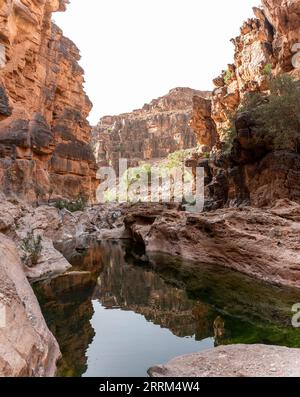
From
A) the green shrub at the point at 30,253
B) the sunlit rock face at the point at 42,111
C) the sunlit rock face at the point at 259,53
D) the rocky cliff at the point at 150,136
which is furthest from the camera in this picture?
the rocky cliff at the point at 150,136

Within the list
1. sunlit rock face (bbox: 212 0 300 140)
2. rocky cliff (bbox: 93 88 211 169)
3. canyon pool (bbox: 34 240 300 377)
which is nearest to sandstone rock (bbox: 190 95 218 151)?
sunlit rock face (bbox: 212 0 300 140)

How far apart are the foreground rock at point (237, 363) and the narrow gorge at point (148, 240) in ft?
0.11

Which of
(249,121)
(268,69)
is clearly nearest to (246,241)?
(249,121)

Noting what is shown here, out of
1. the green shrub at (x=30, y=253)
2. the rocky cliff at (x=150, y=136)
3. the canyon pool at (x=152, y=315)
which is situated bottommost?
the canyon pool at (x=152, y=315)

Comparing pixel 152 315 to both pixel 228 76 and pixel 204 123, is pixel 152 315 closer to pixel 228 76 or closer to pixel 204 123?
pixel 228 76

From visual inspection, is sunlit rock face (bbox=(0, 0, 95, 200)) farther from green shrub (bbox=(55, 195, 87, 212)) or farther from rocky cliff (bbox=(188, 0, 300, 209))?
rocky cliff (bbox=(188, 0, 300, 209))

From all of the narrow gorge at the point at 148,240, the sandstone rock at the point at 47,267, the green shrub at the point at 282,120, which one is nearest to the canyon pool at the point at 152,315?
the narrow gorge at the point at 148,240

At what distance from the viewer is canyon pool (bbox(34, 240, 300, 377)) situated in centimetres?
684

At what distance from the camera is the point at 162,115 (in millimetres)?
103688

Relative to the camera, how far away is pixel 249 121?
792 inches

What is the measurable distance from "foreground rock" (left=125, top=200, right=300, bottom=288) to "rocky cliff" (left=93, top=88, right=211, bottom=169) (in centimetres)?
8002

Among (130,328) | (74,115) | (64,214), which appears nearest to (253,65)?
(74,115)

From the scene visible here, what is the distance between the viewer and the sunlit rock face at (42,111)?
27625 millimetres

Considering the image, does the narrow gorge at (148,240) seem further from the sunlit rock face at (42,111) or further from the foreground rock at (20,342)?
the sunlit rock face at (42,111)
